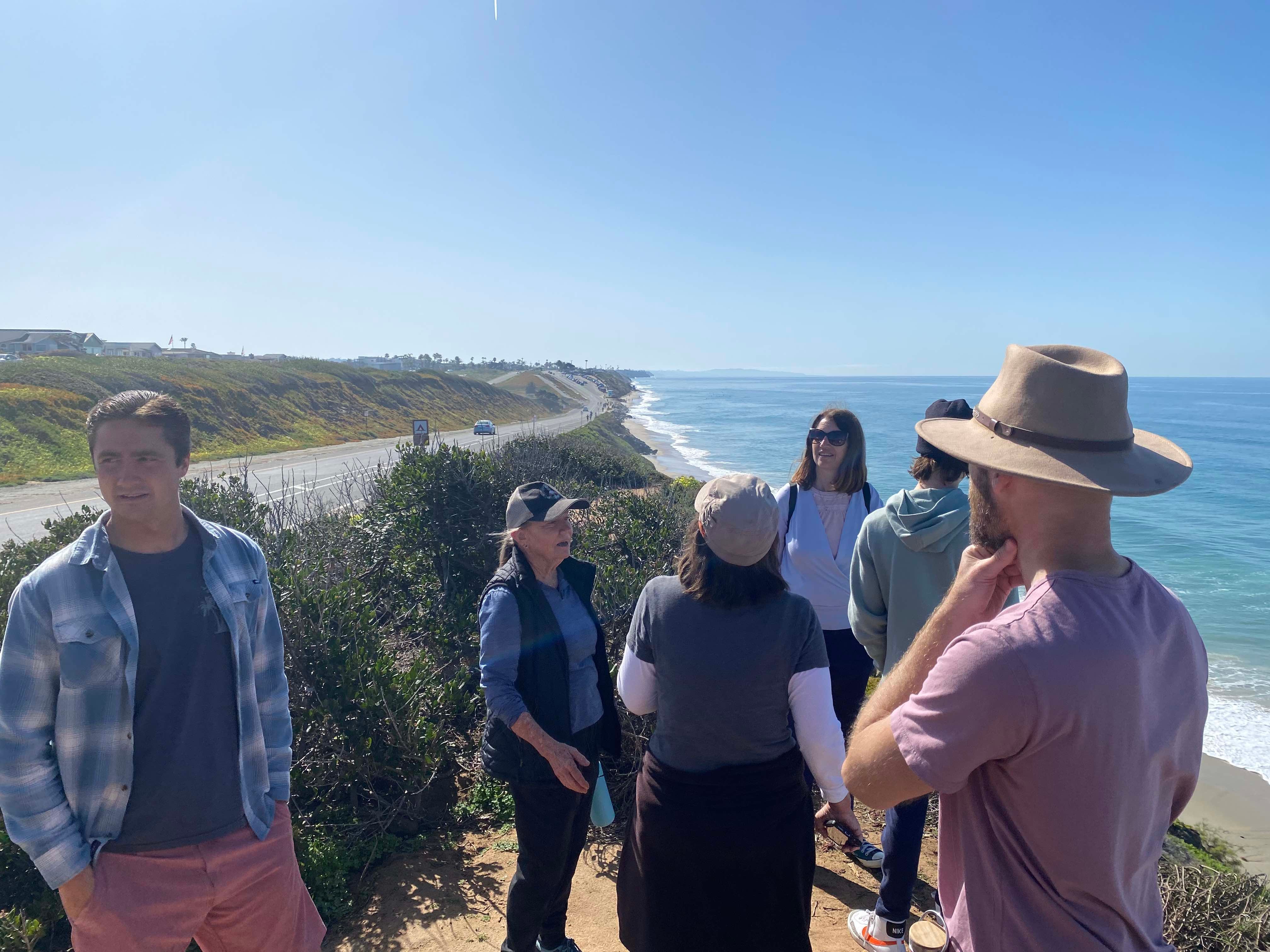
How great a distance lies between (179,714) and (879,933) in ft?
8.56

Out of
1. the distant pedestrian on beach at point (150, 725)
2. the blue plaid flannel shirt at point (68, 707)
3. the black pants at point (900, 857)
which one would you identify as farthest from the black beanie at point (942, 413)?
the blue plaid flannel shirt at point (68, 707)

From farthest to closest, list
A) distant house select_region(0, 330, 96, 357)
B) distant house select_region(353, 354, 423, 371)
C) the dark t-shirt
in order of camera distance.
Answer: distant house select_region(353, 354, 423, 371)
distant house select_region(0, 330, 96, 357)
the dark t-shirt

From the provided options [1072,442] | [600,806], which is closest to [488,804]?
[600,806]

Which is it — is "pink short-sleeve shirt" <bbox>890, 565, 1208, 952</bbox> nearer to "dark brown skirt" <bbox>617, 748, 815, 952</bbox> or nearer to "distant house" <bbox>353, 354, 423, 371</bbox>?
"dark brown skirt" <bbox>617, 748, 815, 952</bbox>

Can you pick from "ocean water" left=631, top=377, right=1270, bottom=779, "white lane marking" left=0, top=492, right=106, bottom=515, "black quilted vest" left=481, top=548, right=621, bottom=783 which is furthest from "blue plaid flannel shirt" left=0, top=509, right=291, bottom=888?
"white lane marking" left=0, top=492, right=106, bottom=515

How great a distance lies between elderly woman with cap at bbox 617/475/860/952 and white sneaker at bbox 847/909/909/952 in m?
1.06

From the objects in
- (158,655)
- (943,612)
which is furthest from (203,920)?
(943,612)

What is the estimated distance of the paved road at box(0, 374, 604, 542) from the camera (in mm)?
11453

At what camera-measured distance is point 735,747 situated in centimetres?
197

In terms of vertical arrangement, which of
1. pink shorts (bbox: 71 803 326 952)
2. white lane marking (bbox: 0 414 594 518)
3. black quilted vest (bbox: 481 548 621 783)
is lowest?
white lane marking (bbox: 0 414 594 518)

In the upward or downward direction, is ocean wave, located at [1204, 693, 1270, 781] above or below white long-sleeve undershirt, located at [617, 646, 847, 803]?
below

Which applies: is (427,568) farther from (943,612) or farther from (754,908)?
(943,612)

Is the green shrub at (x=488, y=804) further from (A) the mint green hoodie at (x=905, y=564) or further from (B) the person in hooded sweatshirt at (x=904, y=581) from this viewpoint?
(A) the mint green hoodie at (x=905, y=564)

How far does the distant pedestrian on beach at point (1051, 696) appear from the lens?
1.18 meters
